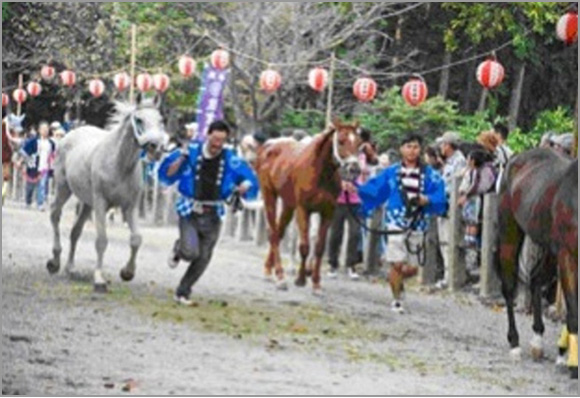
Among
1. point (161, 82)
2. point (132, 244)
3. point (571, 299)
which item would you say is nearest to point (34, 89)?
point (132, 244)

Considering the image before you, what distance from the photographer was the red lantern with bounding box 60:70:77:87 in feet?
42.6

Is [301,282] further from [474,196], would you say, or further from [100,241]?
[100,241]

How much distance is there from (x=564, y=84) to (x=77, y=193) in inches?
186

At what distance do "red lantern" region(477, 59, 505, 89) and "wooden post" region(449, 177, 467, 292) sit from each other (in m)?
1.15

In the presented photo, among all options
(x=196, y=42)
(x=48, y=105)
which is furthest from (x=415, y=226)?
(x=196, y=42)

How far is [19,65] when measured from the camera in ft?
36.4

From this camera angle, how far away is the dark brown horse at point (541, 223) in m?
8.20

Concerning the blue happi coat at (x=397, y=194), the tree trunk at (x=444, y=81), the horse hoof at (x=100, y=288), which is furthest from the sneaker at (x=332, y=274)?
the horse hoof at (x=100, y=288)

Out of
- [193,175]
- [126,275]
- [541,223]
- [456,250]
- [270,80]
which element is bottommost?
[126,275]

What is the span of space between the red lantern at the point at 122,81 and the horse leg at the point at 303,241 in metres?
6.34

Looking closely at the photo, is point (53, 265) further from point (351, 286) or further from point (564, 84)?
point (564, 84)

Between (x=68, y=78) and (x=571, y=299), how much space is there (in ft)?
23.7

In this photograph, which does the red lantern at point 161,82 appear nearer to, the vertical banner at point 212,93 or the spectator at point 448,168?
the vertical banner at point 212,93

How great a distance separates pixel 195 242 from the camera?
35.7 ft
